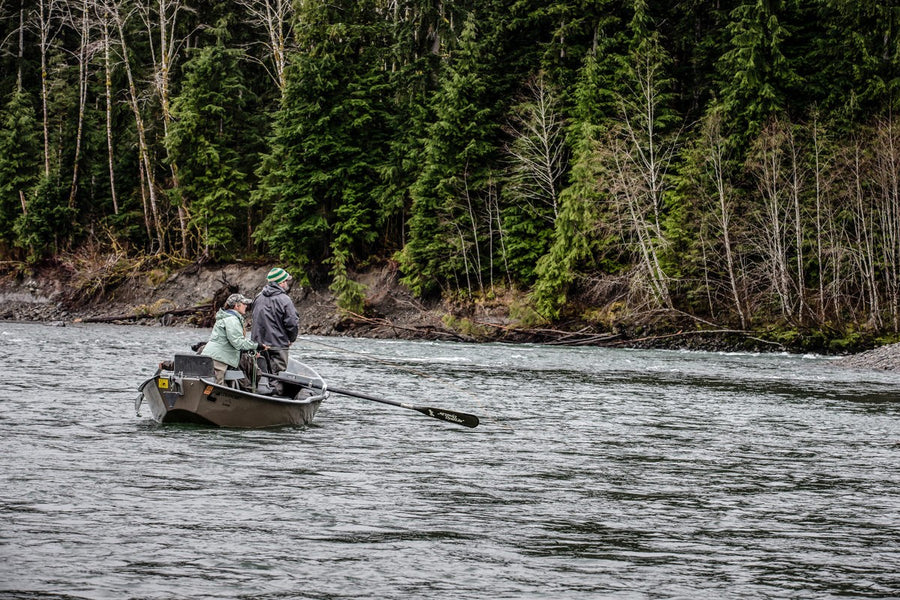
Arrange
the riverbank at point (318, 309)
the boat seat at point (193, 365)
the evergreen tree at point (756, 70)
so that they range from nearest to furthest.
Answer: the boat seat at point (193, 365), the riverbank at point (318, 309), the evergreen tree at point (756, 70)

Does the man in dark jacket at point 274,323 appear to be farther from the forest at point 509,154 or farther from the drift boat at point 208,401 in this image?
the forest at point 509,154

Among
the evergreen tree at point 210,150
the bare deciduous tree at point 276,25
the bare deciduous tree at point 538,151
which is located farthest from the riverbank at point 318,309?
the bare deciduous tree at point 276,25

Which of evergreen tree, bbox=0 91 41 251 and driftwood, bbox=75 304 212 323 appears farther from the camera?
evergreen tree, bbox=0 91 41 251

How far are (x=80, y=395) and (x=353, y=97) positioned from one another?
33594 mm

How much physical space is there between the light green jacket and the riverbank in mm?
25843

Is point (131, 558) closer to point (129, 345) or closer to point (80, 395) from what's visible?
point (80, 395)

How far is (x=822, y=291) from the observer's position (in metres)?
37.4

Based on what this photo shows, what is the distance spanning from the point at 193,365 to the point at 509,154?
3378cm

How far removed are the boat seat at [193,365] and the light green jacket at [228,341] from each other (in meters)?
0.40

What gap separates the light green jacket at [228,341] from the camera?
44.9ft

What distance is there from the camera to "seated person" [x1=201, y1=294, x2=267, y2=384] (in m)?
13.7

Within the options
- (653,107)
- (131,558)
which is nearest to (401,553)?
(131,558)

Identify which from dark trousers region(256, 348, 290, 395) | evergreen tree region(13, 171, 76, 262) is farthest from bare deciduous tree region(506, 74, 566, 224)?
dark trousers region(256, 348, 290, 395)

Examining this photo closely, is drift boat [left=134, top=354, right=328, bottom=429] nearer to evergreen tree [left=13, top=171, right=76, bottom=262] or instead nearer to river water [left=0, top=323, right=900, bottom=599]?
river water [left=0, top=323, right=900, bottom=599]
